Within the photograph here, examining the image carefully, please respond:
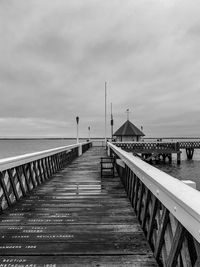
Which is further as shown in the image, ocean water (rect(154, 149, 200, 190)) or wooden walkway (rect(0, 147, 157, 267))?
ocean water (rect(154, 149, 200, 190))

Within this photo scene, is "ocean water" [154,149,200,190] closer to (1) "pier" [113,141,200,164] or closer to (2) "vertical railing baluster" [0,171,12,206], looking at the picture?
(1) "pier" [113,141,200,164]

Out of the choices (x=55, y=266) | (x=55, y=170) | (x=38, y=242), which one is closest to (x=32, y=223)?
(x=38, y=242)

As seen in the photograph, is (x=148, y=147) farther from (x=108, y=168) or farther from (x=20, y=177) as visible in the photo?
(x=20, y=177)

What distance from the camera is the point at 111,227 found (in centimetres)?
412

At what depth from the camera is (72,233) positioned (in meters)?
3.85

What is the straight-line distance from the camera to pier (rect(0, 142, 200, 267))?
7.18 ft

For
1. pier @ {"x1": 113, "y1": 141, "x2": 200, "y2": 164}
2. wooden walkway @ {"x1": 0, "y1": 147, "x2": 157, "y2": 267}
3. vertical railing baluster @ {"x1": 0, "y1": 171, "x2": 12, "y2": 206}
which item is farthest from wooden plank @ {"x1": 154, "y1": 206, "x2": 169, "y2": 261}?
pier @ {"x1": 113, "y1": 141, "x2": 200, "y2": 164}

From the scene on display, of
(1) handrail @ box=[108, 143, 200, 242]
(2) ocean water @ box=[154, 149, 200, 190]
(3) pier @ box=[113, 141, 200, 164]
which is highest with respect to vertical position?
(1) handrail @ box=[108, 143, 200, 242]

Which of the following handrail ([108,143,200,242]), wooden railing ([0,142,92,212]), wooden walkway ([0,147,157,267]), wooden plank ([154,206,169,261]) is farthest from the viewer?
wooden railing ([0,142,92,212])

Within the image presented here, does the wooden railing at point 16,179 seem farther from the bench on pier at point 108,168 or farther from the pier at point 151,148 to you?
the pier at point 151,148

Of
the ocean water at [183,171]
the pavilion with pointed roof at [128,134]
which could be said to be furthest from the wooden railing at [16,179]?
the pavilion with pointed roof at [128,134]

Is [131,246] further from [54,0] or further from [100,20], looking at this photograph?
[100,20]

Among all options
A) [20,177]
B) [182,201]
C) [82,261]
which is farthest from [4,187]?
[182,201]

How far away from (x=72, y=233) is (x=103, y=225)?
0.59m
